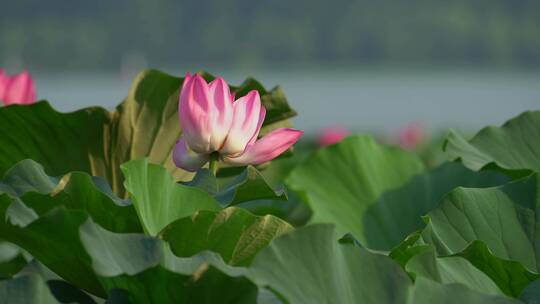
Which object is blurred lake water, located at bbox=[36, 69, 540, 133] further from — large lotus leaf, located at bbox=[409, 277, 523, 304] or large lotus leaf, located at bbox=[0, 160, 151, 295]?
large lotus leaf, located at bbox=[409, 277, 523, 304]

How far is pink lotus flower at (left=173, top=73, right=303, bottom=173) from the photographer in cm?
95

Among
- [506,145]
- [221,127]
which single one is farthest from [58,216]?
[506,145]

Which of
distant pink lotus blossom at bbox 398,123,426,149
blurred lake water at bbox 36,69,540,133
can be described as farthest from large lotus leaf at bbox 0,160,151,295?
blurred lake water at bbox 36,69,540,133

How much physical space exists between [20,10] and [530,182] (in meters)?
67.8

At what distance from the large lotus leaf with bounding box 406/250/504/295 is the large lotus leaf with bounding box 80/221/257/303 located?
0.13 metres

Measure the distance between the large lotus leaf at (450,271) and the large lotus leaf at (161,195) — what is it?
0.58 ft

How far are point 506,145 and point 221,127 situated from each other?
391 millimetres

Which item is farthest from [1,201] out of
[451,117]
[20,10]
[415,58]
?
[20,10]

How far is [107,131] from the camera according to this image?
1.18 meters

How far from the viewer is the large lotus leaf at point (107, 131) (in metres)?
1.14

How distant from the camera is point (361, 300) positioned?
0.73 meters

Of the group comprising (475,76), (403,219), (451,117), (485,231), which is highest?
(485,231)

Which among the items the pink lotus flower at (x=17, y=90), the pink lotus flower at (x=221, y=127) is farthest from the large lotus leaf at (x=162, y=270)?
the pink lotus flower at (x=17, y=90)

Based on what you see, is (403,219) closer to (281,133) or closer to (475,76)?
(281,133)
